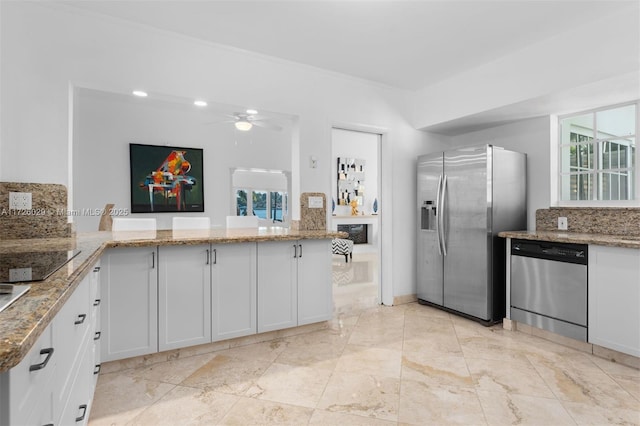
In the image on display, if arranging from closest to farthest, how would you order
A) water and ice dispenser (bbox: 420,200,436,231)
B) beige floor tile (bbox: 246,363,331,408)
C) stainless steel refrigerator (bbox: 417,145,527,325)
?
beige floor tile (bbox: 246,363,331,408) → stainless steel refrigerator (bbox: 417,145,527,325) → water and ice dispenser (bbox: 420,200,436,231)

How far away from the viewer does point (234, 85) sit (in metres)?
3.13

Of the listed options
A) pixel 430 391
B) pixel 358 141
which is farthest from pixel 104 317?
pixel 358 141

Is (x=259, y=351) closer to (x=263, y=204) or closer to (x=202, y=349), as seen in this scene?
(x=202, y=349)

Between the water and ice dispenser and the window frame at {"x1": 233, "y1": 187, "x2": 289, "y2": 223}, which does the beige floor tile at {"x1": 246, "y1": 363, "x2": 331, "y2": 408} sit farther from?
the window frame at {"x1": 233, "y1": 187, "x2": 289, "y2": 223}

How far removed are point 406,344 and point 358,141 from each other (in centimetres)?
606

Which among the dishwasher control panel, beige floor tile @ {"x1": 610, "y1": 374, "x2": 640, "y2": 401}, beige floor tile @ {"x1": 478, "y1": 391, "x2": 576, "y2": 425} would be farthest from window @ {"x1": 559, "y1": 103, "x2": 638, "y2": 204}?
beige floor tile @ {"x1": 478, "y1": 391, "x2": 576, "y2": 425}

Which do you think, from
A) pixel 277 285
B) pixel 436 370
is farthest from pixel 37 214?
pixel 436 370

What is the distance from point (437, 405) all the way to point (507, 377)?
657mm

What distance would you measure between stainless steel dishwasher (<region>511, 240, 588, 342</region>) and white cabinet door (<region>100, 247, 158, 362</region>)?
9.95 feet

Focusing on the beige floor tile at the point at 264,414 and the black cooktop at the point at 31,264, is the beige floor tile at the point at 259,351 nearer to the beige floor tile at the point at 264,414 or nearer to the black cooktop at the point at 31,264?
the beige floor tile at the point at 264,414

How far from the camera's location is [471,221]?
11.3ft

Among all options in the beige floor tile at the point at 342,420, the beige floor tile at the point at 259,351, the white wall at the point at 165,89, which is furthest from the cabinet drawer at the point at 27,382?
the white wall at the point at 165,89

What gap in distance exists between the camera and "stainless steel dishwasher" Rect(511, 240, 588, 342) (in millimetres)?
2721

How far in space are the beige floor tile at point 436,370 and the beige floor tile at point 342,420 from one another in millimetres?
519
